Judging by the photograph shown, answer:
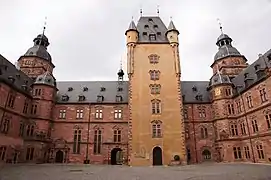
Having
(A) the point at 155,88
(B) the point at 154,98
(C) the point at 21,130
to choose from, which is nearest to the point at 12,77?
(C) the point at 21,130

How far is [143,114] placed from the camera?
3195 cm

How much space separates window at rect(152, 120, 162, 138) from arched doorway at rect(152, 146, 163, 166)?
164 centimetres

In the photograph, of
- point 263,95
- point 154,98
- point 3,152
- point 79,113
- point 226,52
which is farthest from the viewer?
point 226,52

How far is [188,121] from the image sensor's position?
36406 mm

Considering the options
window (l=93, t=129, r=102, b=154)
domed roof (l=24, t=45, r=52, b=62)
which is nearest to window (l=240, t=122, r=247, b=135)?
window (l=93, t=129, r=102, b=154)

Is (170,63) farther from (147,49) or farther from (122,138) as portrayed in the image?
(122,138)

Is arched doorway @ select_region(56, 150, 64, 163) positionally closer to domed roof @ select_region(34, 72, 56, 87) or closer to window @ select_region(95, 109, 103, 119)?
window @ select_region(95, 109, 103, 119)

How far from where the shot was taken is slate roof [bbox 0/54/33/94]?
95.2 feet

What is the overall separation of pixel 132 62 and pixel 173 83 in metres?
7.02

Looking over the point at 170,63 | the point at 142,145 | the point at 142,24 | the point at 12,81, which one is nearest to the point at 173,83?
the point at 170,63

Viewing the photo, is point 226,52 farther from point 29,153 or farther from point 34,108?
point 29,153

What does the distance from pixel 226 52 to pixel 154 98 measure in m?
20.6

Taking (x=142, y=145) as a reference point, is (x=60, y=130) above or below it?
above

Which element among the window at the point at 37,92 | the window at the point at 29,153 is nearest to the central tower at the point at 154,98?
the window at the point at 29,153
